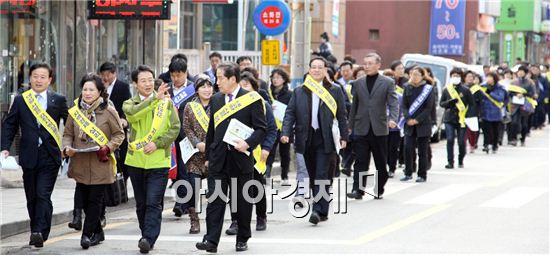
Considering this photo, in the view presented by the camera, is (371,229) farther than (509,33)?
No

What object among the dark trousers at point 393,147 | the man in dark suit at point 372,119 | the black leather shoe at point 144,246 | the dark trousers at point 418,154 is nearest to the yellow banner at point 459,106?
the dark trousers at point 393,147

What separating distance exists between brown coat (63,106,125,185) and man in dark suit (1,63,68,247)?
9.6 inches

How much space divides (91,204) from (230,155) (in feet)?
4.50

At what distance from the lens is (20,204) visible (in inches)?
525

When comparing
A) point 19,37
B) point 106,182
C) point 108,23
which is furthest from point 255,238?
point 108,23

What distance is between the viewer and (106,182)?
10.6 meters

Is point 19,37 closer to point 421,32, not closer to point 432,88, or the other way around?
point 432,88

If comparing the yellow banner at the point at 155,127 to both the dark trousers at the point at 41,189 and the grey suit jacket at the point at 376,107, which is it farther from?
the grey suit jacket at the point at 376,107

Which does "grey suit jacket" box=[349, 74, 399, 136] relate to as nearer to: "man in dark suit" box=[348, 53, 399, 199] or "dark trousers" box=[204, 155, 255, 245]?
"man in dark suit" box=[348, 53, 399, 199]

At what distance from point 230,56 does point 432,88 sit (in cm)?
1151

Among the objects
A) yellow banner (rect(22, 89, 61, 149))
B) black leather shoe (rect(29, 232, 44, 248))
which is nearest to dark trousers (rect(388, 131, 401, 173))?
yellow banner (rect(22, 89, 61, 149))

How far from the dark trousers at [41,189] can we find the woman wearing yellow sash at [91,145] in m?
0.25

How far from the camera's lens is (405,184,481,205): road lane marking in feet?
49.2

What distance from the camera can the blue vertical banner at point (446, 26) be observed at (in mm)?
47125
